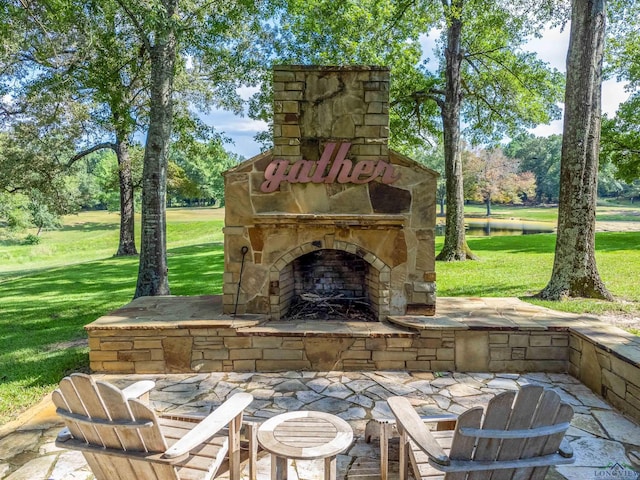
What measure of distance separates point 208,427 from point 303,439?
0.54 metres

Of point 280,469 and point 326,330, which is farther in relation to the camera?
point 326,330

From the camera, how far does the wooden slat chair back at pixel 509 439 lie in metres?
1.85

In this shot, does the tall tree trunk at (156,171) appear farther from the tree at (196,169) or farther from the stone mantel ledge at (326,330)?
the stone mantel ledge at (326,330)

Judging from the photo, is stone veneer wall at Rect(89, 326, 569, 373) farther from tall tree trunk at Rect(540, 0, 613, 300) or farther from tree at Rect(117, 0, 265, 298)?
tall tree trunk at Rect(540, 0, 613, 300)

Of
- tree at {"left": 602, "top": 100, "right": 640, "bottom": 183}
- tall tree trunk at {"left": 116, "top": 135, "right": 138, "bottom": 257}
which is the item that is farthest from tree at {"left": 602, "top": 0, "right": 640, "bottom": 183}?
tall tree trunk at {"left": 116, "top": 135, "right": 138, "bottom": 257}

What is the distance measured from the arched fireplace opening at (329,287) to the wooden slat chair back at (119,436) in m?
3.17

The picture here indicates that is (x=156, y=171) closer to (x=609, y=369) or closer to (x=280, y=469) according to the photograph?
(x=280, y=469)

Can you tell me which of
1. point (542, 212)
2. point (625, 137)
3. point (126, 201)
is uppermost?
point (625, 137)

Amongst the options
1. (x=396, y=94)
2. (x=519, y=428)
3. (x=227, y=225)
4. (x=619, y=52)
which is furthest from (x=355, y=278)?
(x=619, y=52)

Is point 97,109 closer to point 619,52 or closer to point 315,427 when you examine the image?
point 315,427

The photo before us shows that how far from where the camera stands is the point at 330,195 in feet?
16.6

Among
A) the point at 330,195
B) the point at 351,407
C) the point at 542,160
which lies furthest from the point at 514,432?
the point at 542,160

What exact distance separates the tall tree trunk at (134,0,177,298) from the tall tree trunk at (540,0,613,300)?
6.73 metres

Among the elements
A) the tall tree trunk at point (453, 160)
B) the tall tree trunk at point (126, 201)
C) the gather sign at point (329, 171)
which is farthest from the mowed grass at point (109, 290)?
the gather sign at point (329, 171)
